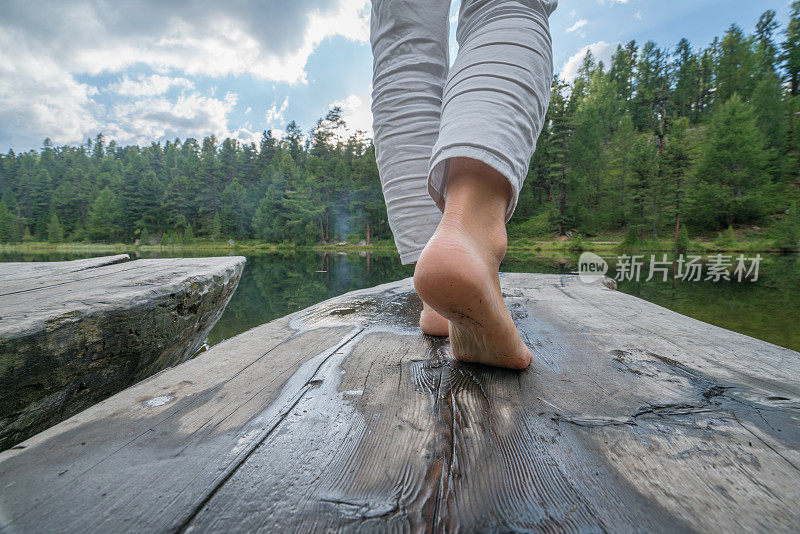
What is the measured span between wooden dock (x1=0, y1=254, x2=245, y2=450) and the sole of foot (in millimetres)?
744

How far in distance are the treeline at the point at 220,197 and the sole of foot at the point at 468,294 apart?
2175 cm

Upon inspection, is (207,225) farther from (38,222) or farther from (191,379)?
(191,379)

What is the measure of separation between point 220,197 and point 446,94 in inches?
1322

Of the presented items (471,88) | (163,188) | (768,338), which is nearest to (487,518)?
(471,88)

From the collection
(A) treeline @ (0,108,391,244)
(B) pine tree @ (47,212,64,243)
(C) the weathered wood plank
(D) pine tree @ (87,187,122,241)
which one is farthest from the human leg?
(B) pine tree @ (47,212,64,243)

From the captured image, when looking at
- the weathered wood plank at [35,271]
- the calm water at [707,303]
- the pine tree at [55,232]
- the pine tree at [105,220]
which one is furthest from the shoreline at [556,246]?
the weathered wood plank at [35,271]

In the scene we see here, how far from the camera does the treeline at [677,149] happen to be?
55.3 feet

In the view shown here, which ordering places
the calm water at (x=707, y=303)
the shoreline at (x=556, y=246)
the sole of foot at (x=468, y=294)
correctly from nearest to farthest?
the sole of foot at (x=468, y=294) → the calm water at (x=707, y=303) → the shoreline at (x=556, y=246)

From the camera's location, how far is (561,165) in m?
21.5

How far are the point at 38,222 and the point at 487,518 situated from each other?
43.8 m

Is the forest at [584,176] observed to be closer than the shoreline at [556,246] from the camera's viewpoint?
No

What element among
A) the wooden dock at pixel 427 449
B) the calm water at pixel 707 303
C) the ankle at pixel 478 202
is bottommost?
the calm water at pixel 707 303

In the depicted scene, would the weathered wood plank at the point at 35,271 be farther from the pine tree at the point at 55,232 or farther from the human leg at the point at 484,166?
the pine tree at the point at 55,232

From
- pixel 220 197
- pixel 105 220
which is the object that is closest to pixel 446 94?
pixel 220 197
